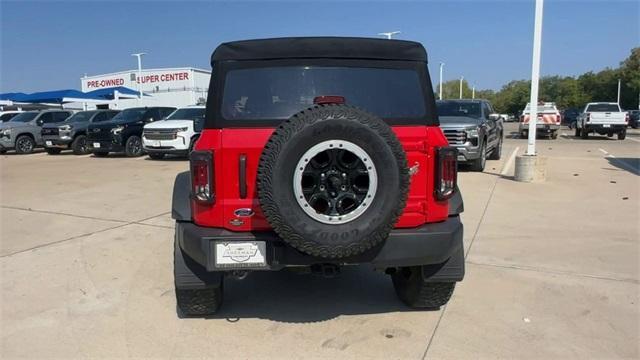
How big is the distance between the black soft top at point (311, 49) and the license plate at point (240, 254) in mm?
1262

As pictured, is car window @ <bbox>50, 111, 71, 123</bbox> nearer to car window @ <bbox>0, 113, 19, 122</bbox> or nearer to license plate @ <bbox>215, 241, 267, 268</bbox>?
car window @ <bbox>0, 113, 19, 122</bbox>

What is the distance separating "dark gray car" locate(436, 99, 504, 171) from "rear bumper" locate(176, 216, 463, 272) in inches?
285

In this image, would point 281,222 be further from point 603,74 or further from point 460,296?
point 603,74

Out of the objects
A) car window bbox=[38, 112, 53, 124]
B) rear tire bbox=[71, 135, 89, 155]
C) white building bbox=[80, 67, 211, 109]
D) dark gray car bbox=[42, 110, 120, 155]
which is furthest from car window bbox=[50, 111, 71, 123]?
white building bbox=[80, 67, 211, 109]

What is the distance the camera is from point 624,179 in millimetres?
10336

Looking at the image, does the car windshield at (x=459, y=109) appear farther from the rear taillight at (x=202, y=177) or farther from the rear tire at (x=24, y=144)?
the rear tire at (x=24, y=144)

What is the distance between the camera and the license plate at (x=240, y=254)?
3207 mm

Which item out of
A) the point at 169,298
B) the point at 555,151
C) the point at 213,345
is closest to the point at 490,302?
the point at 213,345

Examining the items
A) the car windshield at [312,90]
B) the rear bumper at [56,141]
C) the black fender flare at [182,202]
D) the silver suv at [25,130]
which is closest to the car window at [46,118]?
the silver suv at [25,130]

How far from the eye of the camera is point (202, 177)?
3291 mm

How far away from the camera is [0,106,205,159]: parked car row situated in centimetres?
1500

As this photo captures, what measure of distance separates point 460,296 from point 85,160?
14.8 m

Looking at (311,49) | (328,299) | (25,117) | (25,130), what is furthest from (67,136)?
(311,49)

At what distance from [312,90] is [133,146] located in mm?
14864
